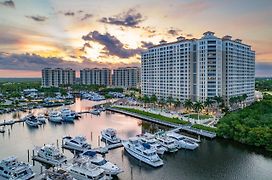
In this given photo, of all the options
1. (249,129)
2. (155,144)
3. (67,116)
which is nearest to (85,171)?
(155,144)

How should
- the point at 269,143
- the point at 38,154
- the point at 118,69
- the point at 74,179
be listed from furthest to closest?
1. the point at 118,69
2. the point at 269,143
3. the point at 38,154
4. the point at 74,179

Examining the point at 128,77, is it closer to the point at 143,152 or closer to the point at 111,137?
the point at 111,137

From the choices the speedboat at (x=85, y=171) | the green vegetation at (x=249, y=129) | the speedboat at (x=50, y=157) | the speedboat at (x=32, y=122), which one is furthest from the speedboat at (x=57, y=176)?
the speedboat at (x=32, y=122)

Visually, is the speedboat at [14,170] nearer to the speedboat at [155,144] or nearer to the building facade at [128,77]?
the speedboat at [155,144]

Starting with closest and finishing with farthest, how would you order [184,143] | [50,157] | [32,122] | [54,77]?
[50,157] < [184,143] < [32,122] < [54,77]

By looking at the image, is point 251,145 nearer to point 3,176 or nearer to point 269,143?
point 269,143

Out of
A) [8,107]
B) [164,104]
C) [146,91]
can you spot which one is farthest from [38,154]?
[146,91]
